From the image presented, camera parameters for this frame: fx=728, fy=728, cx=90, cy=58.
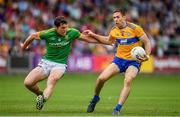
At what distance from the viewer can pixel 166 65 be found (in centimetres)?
3872

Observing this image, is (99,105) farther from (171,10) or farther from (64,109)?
(171,10)

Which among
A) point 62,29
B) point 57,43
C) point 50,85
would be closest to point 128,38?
point 62,29

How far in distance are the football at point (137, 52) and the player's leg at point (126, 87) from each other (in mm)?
331

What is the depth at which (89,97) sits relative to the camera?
78.9ft

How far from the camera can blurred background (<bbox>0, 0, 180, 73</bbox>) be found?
120ft

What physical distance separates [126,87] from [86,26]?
67.8ft

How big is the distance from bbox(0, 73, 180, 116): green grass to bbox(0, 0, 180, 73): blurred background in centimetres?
134

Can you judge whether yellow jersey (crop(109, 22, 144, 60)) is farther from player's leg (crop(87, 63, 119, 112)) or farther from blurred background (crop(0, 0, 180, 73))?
blurred background (crop(0, 0, 180, 73))

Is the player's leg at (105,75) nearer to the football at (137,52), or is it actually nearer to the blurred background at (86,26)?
the football at (137,52)

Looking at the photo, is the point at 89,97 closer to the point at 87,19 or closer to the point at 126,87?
the point at 126,87

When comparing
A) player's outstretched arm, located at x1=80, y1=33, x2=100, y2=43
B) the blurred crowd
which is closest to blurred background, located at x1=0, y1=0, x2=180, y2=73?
the blurred crowd

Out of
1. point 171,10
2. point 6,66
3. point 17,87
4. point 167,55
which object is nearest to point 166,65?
point 167,55

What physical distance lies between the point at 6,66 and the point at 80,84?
675 centimetres

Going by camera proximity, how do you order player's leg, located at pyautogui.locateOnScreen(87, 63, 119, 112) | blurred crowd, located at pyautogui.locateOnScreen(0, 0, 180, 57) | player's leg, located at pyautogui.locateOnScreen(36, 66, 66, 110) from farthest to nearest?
blurred crowd, located at pyautogui.locateOnScreen(0, 0, 180, 57)
player's leg, located at pyautogui.locateOnScreen(87, 63, 119, 112)
player's leg, located at pyautogui.locateOnScreen(36, 66, 66, 110)
